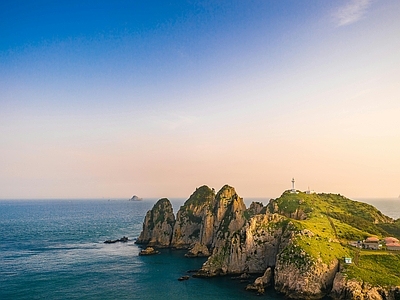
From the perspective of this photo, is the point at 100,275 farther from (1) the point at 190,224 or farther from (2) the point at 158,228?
(1) the point at 190,224

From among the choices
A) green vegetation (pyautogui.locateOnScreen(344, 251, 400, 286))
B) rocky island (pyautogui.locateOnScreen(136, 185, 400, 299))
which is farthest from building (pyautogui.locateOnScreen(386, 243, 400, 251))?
green vegetation (pyautogui.locateOnScreen(344, 251, 400, 286))

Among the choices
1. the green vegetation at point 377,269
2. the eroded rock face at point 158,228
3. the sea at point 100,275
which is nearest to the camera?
the green vegetation at point 377,269

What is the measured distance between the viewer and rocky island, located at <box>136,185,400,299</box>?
82.2 metres

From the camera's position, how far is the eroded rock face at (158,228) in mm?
165000

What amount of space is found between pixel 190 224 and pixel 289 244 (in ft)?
261

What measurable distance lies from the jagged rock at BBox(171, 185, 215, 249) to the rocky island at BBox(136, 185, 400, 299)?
0.48 metres

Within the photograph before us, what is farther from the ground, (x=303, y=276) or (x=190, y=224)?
(x=190, y=224)

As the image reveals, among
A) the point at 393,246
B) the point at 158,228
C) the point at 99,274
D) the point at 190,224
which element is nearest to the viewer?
the point at 393,246

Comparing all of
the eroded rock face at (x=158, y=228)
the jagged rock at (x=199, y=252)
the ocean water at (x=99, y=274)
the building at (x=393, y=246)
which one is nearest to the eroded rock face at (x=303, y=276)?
the ocean water at (x=99, y=274)

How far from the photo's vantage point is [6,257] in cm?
13112

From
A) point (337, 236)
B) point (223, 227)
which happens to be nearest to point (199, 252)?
point (223, 227)

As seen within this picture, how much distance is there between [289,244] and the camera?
9319 centimetres

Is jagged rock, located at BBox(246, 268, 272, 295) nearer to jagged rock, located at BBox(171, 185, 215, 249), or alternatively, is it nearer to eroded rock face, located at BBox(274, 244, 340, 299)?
eroded rock face, located at BBox(274, 244, 340, 299)

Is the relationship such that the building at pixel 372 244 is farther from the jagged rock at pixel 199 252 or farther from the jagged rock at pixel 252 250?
the jagged rock at pixel 199 252
